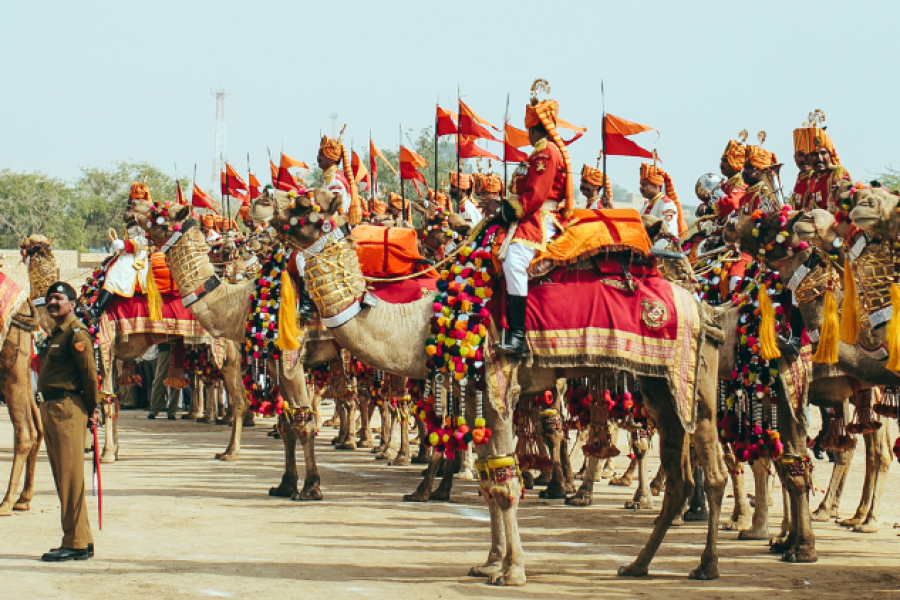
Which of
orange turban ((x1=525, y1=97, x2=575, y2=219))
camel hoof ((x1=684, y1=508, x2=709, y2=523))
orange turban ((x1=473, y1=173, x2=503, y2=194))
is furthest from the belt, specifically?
camel hoof ((x1=684, y1=508, x2=709, y2=523))

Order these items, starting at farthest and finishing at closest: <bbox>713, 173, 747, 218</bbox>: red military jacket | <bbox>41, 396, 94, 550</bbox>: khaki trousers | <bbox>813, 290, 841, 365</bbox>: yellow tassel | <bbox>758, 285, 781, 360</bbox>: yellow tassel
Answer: <bbox>713, 173, 747, 218</bbox>: red military jacket < <bbox>758, 285, 781, 360</bbox>: yellow tassel < <bbox>41, 396, 94, 550</bbox>: khaki trousers < <bbox>813, 290, 841, 365</bbox>: yellow tassel

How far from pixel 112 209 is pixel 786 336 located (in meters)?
55.8

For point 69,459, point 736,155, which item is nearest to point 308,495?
point 69,459

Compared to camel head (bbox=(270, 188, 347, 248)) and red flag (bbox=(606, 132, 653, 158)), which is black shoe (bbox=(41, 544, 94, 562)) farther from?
red flag (bbox=(606, 132, 653, 158))

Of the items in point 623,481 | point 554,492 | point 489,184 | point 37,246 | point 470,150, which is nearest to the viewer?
point 554,492

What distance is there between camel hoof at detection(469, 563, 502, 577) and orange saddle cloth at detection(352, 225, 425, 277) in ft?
13.5

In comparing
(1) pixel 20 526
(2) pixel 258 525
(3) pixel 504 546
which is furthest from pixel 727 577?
(1) pixel 20 526

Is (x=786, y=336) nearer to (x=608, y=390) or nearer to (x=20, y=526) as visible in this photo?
(x=608, y=390)

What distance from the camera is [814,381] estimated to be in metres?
9.48

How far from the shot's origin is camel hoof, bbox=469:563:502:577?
817 cm

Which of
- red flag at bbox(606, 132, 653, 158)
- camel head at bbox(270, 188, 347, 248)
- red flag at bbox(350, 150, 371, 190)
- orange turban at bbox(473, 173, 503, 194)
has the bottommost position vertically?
camel head at bbox(270, 188, 347, 248)

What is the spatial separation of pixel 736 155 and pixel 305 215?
19.1ft

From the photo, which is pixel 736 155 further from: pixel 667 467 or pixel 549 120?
pixel 667 467

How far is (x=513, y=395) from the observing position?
8.26 meters
